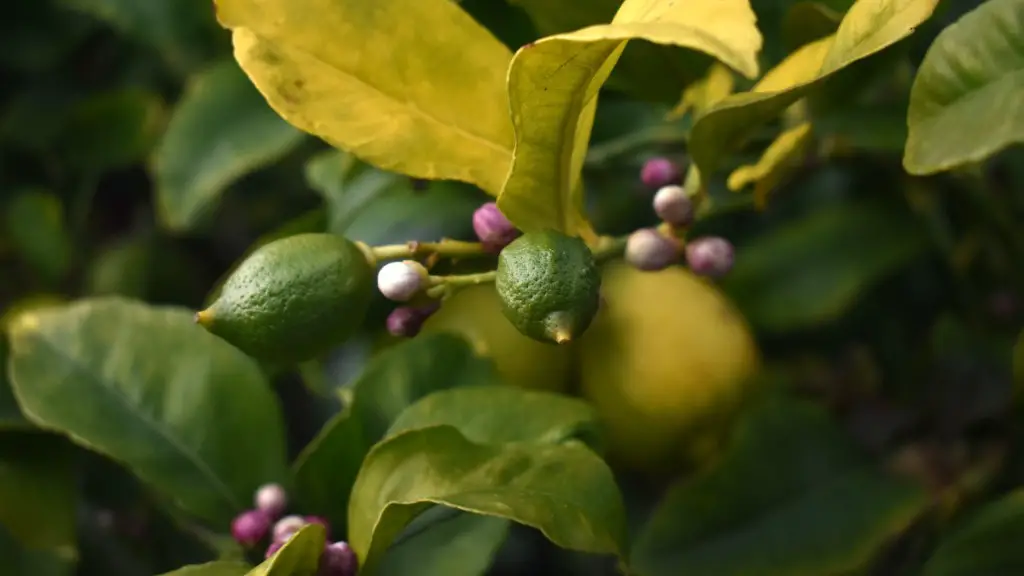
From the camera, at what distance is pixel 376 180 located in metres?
0.70

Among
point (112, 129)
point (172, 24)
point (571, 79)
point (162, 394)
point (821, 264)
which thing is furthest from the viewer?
point (112, 129)

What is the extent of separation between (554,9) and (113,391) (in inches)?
14.9

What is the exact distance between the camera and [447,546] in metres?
0.55

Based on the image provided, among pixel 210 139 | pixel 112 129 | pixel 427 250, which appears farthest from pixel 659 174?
pixel 112 129

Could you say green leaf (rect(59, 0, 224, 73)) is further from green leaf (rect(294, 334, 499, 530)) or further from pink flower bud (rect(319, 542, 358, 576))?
pink flower bud (rect(319, 542, 358, 576))

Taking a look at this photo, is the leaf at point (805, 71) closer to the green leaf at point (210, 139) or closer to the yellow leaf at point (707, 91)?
the yellow leaf at point (707, 91)

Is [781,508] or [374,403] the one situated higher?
[374,403]

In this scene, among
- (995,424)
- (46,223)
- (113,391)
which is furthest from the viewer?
(46,223)

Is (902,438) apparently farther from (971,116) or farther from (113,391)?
(113,391)

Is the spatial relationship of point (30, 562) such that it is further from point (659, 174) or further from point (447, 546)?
point (659, 174)

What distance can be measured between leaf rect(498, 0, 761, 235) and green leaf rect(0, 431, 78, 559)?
0.42m

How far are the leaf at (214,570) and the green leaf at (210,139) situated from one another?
0.40 metres

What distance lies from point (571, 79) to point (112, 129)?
803 mm

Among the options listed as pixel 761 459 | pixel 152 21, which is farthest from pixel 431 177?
pixel 152 21
